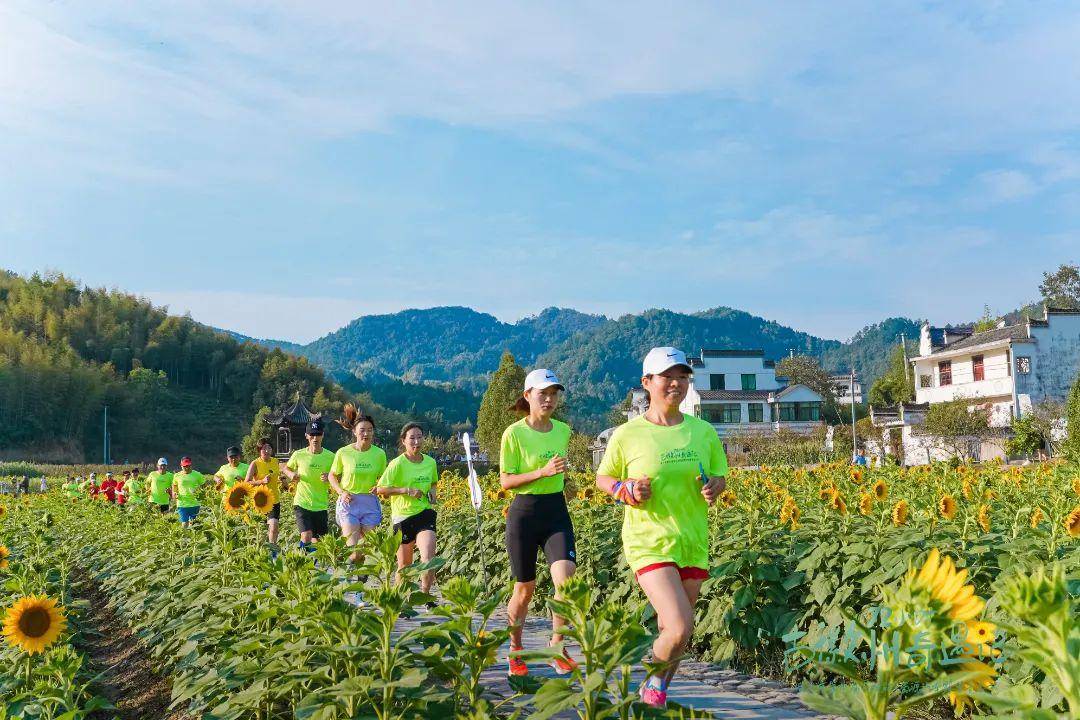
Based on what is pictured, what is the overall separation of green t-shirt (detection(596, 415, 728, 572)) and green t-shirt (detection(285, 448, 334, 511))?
5361 millimetres

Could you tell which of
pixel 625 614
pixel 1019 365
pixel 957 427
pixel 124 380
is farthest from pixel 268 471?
pixel 124 380

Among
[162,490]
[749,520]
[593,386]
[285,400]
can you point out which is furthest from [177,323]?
[749,520]

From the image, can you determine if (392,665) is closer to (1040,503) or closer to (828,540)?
(828,540)

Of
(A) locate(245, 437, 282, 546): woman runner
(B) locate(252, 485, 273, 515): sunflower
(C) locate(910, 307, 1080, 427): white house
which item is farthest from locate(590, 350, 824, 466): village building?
(B) locate(252, 485, 273, 515): sunflower

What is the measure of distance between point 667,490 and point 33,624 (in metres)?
3.14

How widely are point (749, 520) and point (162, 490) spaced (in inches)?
414

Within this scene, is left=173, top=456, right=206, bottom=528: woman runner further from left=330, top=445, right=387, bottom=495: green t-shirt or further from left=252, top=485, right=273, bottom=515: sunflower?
left=252, top=485, right=273, bottom=515: sunflower

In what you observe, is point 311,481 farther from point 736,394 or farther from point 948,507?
point 736,394

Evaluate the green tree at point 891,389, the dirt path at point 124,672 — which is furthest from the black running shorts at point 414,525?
the green tree at point 891,389

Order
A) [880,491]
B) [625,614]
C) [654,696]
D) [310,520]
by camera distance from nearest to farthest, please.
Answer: [625,614] → [654,696] → [880,491] → [310,520]

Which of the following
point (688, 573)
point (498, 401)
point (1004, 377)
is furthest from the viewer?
point (498, 401)

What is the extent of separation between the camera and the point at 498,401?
4491 centimetres

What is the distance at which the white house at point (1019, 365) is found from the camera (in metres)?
40.1

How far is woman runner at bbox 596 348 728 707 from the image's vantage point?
12.9 feet
